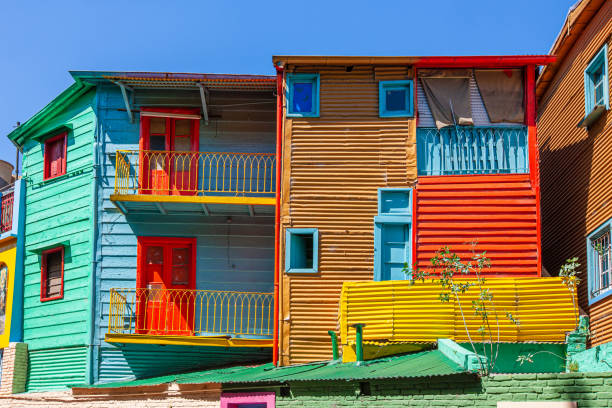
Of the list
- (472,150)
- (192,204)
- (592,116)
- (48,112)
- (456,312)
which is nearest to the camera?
(456,312)

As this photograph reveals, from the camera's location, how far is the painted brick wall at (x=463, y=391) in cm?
1175

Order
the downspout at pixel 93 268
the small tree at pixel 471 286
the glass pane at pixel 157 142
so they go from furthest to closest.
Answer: the glass pane at pixel 157 142, the downspout at pixel 93 268, the small tree at pixel 471 286

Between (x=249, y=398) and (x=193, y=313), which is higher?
(x=193, y=313)

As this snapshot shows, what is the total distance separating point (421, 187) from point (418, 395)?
6.79 metres

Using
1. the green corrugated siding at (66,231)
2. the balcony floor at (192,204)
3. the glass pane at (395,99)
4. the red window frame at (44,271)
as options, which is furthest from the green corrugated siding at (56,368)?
the glass pane at (395,99)

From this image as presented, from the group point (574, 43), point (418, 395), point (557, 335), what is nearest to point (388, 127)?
point (574, 43)

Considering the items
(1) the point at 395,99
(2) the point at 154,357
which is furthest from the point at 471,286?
(2) the point at 154,357

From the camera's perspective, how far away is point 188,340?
2105 centimetres

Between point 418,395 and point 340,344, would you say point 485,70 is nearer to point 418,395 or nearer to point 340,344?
point 340,344

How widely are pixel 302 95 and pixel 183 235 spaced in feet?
14.7

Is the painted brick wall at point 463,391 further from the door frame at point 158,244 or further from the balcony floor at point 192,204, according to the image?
the door frame at point 158,244

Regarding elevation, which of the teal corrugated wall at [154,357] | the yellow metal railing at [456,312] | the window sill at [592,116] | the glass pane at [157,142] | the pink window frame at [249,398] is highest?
the glass pane at [157,142]

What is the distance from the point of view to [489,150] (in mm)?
20203

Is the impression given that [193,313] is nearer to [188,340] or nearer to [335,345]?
[188,340]
